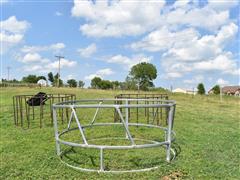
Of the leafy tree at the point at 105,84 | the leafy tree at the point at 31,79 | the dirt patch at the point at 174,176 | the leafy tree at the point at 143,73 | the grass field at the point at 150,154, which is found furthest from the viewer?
the leafy tree at the point at 31,79

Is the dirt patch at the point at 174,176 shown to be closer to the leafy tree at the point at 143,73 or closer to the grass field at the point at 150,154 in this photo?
the grass field at the point at 150,154

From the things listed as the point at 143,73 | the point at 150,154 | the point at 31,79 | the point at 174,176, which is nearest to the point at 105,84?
the point at 143,73

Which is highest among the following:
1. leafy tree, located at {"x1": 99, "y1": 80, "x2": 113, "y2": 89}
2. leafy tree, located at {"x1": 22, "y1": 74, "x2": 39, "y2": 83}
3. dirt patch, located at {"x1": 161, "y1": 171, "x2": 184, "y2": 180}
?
leafy tree, located at {"x1": 22, "y1": 74, "x2": 39, "y2": 83}

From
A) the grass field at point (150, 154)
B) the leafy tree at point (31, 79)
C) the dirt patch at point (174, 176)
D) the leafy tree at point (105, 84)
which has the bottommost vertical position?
the dirt patch at point (174, 176)

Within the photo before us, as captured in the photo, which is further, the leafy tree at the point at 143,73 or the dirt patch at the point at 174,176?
the leafy tree at the point at 143,73

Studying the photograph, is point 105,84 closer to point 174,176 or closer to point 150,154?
point 150,154

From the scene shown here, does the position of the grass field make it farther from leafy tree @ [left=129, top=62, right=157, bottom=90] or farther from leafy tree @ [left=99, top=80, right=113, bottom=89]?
leafy tree @ [left=99, top=80, right=113, bottom=89]

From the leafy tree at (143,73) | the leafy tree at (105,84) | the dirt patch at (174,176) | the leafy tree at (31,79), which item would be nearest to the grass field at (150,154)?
the dirt patch at (174,176)

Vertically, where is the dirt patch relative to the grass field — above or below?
below

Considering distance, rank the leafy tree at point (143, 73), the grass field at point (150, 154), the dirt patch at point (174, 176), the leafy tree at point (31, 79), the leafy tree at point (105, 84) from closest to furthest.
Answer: the dirt patch at point (174, 176) < the grass field at point (150, 154) < the leafy tree at point (143, 73) < the leafy tree at point (105, 84) < the leafy tree at point (31, 79)

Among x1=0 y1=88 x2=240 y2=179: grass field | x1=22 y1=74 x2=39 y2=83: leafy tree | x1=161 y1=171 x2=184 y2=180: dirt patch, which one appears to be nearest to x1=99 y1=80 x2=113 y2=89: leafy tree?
x1=22 y1=74 x2=39 y2=83: leafy tree

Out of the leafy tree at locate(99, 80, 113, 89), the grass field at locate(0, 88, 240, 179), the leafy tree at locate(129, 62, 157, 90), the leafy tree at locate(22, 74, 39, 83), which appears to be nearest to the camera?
the grass field at locate(0, 88, 240, 179)

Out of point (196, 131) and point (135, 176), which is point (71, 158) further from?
point (196, 131)

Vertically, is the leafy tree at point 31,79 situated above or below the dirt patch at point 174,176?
above
